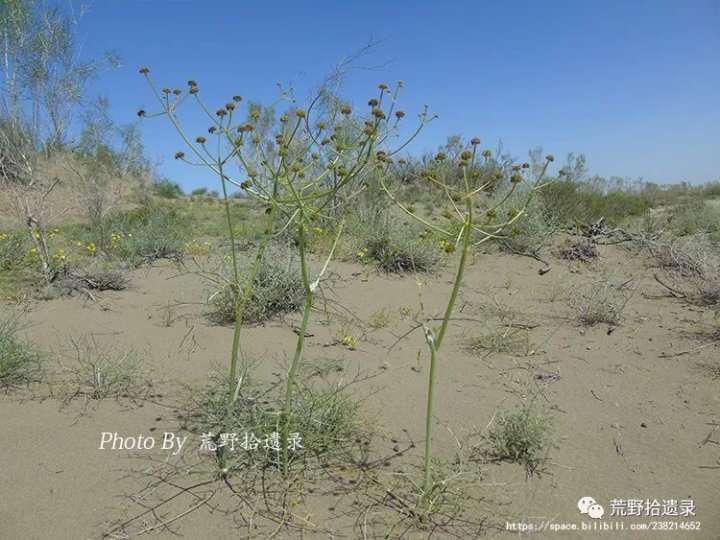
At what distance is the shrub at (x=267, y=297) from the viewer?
15.6ft

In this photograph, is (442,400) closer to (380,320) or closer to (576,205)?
(380,320)

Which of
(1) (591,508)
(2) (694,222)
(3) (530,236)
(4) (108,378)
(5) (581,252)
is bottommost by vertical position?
(1) (591,508)

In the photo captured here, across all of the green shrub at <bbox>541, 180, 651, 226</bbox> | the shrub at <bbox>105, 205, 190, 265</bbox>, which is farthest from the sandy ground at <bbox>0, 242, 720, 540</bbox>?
the green shrub at <bbox>541, 180, 651, 226</bbox>

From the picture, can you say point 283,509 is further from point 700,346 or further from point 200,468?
point 700,346

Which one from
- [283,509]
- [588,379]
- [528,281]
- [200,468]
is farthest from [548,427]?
[528,281]

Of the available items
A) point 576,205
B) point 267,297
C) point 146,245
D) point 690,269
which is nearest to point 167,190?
point 146,245

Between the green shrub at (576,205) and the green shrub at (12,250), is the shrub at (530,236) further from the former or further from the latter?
the green shrub at (12,250)

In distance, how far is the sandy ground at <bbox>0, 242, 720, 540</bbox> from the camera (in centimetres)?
232

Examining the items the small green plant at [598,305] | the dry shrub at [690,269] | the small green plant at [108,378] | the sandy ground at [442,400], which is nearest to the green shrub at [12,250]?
the sandy ground at [442,400]

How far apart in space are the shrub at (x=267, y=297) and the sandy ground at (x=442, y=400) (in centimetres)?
16

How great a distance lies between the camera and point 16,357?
3.42 meters

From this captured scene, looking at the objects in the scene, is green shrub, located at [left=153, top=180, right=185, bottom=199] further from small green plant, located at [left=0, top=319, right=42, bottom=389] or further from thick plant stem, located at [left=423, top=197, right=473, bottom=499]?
thick plant stem, located at [left=423, top=197, right=473, bottom=499]

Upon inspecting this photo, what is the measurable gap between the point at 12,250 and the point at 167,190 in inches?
508

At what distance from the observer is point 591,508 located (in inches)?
92.9
